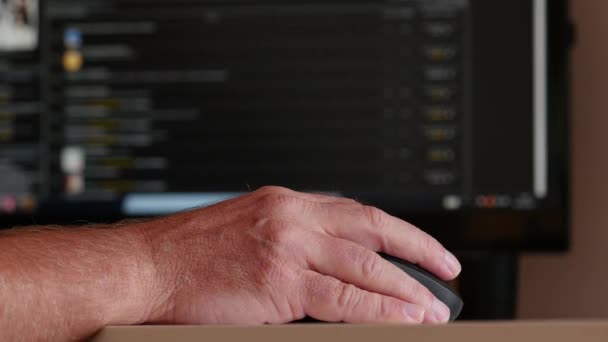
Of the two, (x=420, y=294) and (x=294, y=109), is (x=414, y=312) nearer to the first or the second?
(x=420, y=294)

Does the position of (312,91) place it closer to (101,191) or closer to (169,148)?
(169,148)

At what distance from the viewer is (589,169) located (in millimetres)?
1359

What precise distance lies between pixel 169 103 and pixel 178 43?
0.26 feet

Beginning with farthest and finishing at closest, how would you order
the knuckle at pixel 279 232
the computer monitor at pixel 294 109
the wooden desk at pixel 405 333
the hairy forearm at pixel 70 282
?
1. the computer monitor at pixel 294 109
2. the knuckle at pixel 279 232
3. the hairy forearm at pixel 70 282
4. the wooden desk at pixel 405 333

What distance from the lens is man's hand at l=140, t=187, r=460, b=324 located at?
0.57 m

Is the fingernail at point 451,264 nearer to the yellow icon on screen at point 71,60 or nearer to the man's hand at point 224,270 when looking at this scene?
the man's hand at point 224,270

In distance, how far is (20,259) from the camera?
552 mm

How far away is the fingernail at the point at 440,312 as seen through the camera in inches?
23.5

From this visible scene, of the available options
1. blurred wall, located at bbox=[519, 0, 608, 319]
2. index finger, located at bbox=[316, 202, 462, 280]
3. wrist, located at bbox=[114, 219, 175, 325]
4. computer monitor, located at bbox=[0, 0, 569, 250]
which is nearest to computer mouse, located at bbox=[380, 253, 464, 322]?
index finger, located at bbox=[316, 202, 462, 280]

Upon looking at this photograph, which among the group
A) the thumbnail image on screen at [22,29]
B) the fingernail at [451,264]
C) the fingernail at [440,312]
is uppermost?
the thumbnail image on screen at [22,29]

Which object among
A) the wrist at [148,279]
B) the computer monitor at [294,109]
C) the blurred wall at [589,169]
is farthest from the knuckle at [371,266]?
the blurred wall at [589,169]

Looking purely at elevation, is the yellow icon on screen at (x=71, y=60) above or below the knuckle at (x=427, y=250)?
above

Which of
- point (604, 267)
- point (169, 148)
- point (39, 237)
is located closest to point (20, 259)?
point (39, 237)

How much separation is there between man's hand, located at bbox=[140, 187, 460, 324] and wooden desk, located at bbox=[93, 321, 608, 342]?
14 cm
